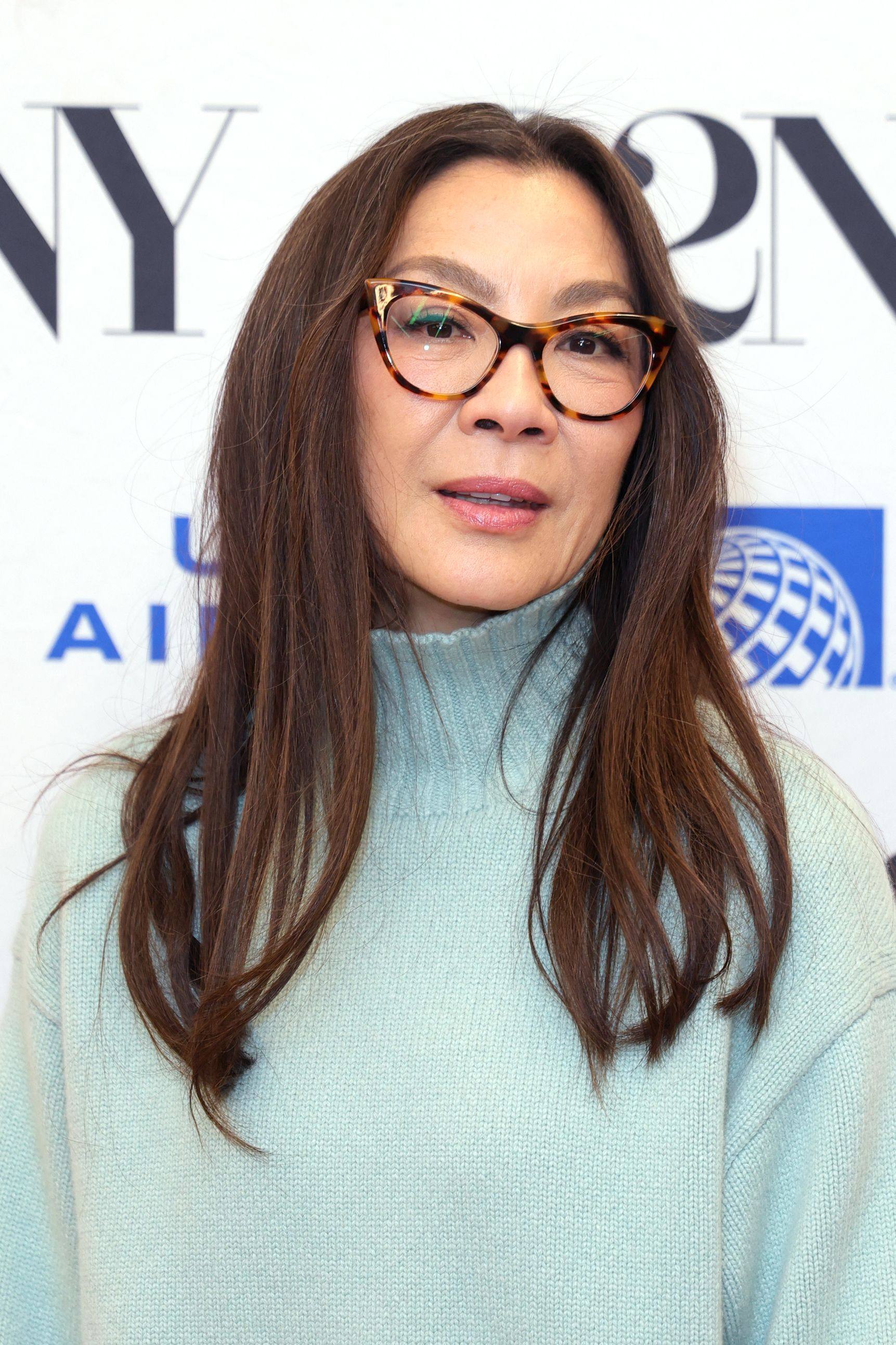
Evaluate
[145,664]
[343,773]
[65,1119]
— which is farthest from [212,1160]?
[145,664]

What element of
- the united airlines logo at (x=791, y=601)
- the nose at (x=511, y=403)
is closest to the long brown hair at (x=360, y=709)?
the nose at (x=511, y=403)

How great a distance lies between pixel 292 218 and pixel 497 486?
0.65 meters

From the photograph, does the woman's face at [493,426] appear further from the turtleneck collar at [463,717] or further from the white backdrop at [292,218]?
the white backdrop at [292,218]

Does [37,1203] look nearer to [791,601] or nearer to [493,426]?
[493,426]

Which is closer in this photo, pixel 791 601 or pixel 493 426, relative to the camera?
pixel 493 426

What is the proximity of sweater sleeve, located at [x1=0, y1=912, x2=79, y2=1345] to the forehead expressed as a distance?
821 mm

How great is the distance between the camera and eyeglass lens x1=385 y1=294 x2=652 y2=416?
1.09 metres

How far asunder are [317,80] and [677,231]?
0.48 meters

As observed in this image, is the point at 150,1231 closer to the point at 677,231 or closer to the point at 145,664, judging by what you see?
the point at 145,664

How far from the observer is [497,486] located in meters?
1.10

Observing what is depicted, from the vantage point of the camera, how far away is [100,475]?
1.58 m

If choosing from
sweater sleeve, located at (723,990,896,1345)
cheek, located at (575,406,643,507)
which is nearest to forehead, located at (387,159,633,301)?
cheek, located at (575,406,643,507)

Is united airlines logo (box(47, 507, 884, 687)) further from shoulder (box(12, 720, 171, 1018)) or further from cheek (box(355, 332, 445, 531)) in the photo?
cheek (box(355, 332, 445, 531))

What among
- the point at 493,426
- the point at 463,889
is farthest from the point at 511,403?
the point at 463,889
